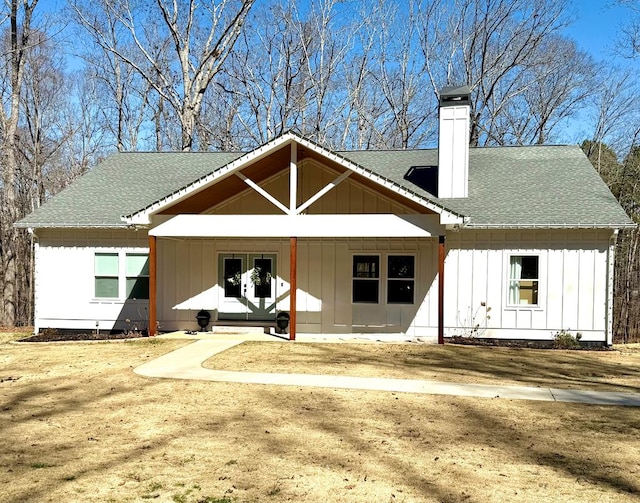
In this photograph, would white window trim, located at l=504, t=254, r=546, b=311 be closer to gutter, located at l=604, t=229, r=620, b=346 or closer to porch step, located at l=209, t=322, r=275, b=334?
gutter, located at l=604, t=229, r=620, b=346

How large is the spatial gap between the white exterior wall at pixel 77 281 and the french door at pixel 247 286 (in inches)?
89.0

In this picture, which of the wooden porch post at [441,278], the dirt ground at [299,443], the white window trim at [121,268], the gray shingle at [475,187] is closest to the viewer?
the dirt ground at [299,443]

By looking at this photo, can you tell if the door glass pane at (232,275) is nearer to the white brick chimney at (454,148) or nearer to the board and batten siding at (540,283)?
the board and batten siding at (540,283)

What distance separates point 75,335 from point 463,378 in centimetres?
1093

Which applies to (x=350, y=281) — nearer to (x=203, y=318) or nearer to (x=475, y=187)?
(x=203, y=318)

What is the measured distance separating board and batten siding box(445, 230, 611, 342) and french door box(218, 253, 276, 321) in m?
5.09

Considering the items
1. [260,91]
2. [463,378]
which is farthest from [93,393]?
[260,91]

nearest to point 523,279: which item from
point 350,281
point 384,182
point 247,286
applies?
point 350,281

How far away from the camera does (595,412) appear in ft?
24.2

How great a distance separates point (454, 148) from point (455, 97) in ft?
5.15

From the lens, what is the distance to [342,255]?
1529cm

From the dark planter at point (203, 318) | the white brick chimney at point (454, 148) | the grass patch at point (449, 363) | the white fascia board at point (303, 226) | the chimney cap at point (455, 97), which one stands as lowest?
the grass patch at point (449, 363)

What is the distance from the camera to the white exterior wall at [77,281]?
15391 millimetres

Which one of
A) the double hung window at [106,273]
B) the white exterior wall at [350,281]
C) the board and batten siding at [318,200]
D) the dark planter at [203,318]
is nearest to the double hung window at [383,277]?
the white exterior wall at [350,281]
